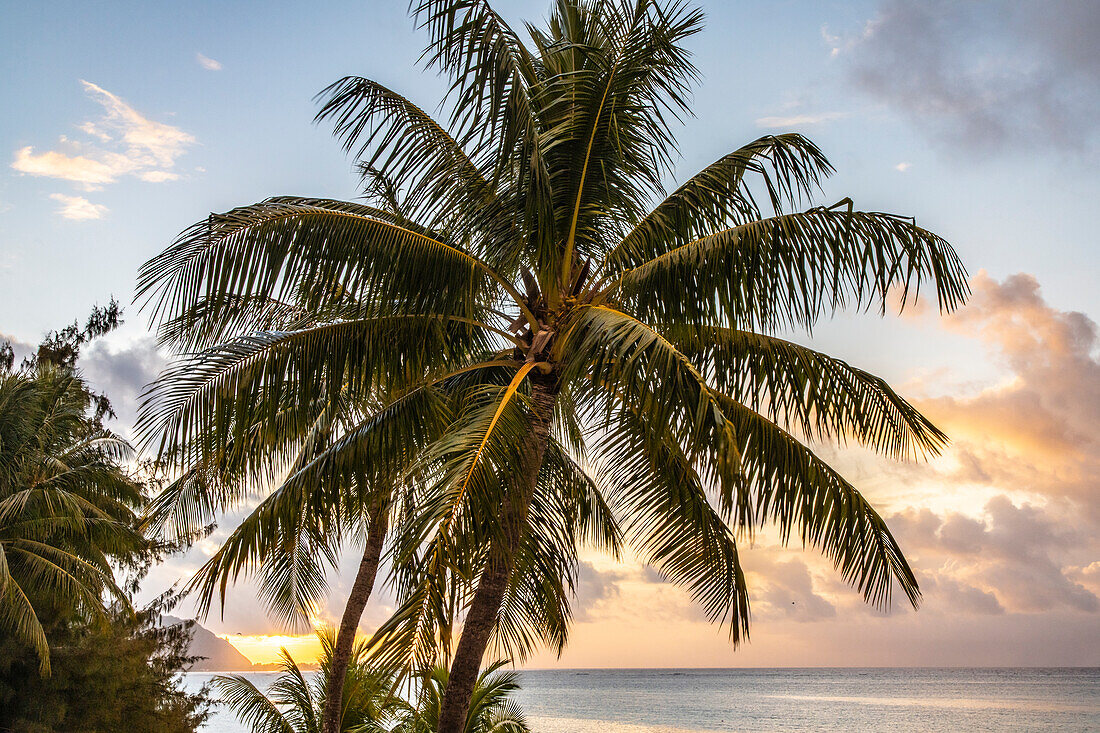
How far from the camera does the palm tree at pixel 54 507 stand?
48.2 ft

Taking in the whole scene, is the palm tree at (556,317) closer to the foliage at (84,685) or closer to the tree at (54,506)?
the tree at (54,506)

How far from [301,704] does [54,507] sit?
696 cm

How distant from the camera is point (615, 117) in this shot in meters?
6.37

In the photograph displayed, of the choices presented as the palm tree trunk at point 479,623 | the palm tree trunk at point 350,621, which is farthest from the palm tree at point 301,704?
the palm tree trunk at point 479,623

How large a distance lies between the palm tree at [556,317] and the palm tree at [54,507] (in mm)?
10263

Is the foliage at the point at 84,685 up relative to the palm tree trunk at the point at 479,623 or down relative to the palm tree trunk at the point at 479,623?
down

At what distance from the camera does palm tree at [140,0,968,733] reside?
5.56 metres

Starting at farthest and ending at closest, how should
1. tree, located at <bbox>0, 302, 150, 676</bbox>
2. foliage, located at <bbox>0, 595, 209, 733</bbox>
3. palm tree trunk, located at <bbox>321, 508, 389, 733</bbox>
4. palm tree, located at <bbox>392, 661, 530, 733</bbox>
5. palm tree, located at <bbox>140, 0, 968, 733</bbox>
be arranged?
foliage, located at <bbox>0, 595, 209, 733</bbox>, tree, located at <bbox>0, 302, 150, 676</bbox>, palm tree, located at <bbox>392, 661, 530, 733</bbox>, palm tree trunk, located at <bbox>321, 508, 389, 733</bbox>, palm tree, located at <bbox>140, 0, 968, 733</bbox>

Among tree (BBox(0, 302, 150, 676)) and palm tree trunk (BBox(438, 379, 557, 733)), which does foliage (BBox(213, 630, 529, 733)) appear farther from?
palm tree trunk (BBox(438, 379, 557, 733))

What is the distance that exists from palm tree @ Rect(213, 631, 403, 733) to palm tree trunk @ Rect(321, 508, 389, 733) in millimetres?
1216

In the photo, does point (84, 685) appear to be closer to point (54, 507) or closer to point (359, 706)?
point (54, 507)

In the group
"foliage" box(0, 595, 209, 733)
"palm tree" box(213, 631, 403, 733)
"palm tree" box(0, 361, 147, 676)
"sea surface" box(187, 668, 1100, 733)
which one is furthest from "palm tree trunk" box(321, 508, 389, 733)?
"sea surface" box(187, 668, 1100, 733)

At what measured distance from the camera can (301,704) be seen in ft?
39.9

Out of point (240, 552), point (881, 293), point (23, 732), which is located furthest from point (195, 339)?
point (23, 732)
